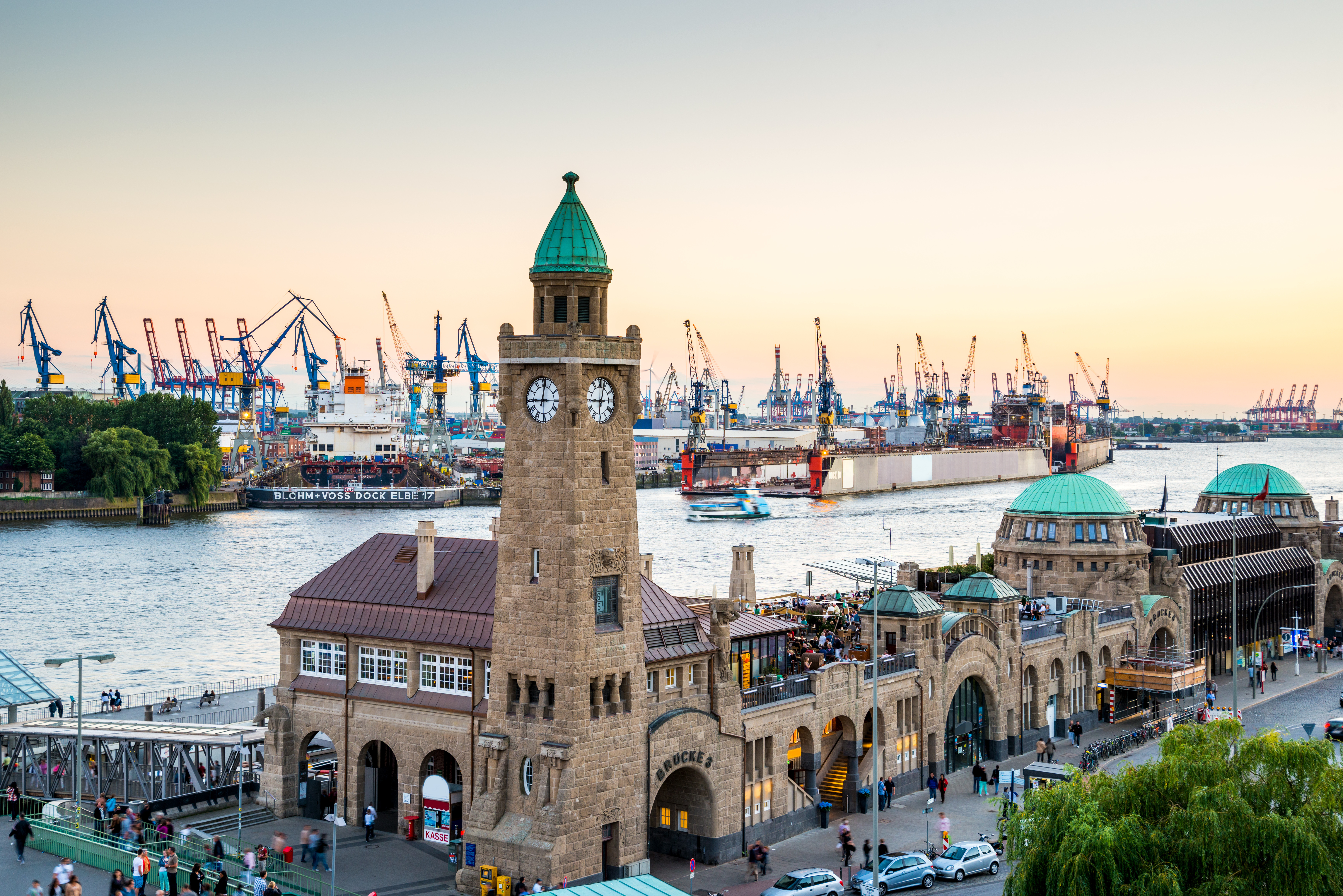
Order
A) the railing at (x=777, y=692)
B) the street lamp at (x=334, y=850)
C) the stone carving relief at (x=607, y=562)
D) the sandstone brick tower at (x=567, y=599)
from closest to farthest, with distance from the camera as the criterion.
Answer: the street lamp at (x=334, y=850) → the sandstone brick tower at (x=567, y=599) → the stone carving relief at (x=607, y=562) → the railing at (x=777, y=692)

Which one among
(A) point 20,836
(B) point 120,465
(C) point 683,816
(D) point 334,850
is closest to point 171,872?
(D) point 334,850

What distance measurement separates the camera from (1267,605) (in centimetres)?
8775

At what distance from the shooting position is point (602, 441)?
142ft

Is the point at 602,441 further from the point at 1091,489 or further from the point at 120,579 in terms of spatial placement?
the point at 120,579

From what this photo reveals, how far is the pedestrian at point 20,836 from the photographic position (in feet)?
135

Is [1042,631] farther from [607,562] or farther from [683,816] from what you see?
[607,562]

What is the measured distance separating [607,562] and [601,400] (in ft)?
16.7

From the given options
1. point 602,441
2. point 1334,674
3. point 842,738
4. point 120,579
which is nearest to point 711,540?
point 120,579

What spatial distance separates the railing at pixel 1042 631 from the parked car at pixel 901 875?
22261 mm

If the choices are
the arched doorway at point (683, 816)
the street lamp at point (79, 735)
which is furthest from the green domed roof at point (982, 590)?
the street lamp at point (79, 735)

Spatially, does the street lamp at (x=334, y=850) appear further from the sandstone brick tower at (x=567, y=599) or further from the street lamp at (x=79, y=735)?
the street lamp at (x=79, y=735)

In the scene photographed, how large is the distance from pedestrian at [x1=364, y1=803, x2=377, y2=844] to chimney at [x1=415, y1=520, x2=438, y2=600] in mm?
7322

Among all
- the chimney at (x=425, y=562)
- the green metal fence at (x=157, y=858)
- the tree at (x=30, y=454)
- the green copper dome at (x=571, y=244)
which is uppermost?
the green copper dome at (x=571, y=244)

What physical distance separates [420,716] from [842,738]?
56.4 feet
